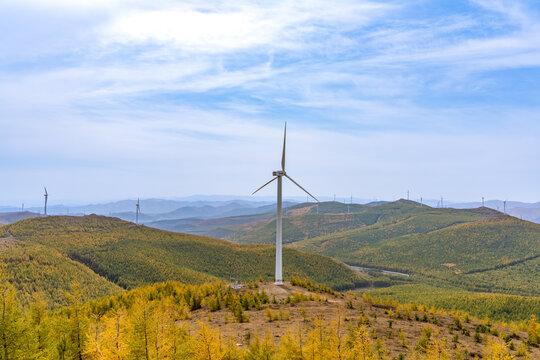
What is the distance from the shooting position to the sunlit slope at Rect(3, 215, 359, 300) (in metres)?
94.2

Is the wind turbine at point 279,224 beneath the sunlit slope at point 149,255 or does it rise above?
above

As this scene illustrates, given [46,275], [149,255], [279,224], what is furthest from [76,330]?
[149,255]

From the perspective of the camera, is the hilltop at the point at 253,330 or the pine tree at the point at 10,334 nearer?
the pine tree at the point at 10,334

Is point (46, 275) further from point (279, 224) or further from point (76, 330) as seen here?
point (76, 330)

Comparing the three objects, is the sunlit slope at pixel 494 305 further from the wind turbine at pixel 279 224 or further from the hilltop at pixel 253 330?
the hilltop at pixel 253 330

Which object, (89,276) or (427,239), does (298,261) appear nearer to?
(89,276)

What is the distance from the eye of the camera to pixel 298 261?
13475 cm

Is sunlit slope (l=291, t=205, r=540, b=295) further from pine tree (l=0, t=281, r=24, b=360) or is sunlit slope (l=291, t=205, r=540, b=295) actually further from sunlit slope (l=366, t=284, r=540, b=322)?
pine tree (l=0, t=281, r=24, b=360)

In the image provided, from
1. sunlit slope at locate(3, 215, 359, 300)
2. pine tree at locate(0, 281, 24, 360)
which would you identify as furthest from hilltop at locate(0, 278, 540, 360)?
sunlit slope at locate(3, 215, 359, 300)

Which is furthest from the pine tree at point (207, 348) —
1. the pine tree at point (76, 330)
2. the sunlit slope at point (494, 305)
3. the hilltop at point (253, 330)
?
the sunlit slope at point (494, 305)

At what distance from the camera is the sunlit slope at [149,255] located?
94231mm

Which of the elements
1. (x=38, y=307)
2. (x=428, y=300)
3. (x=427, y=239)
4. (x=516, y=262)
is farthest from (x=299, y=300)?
(x=427, y=239)

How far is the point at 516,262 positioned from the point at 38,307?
6817 inches

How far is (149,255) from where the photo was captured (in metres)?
109
